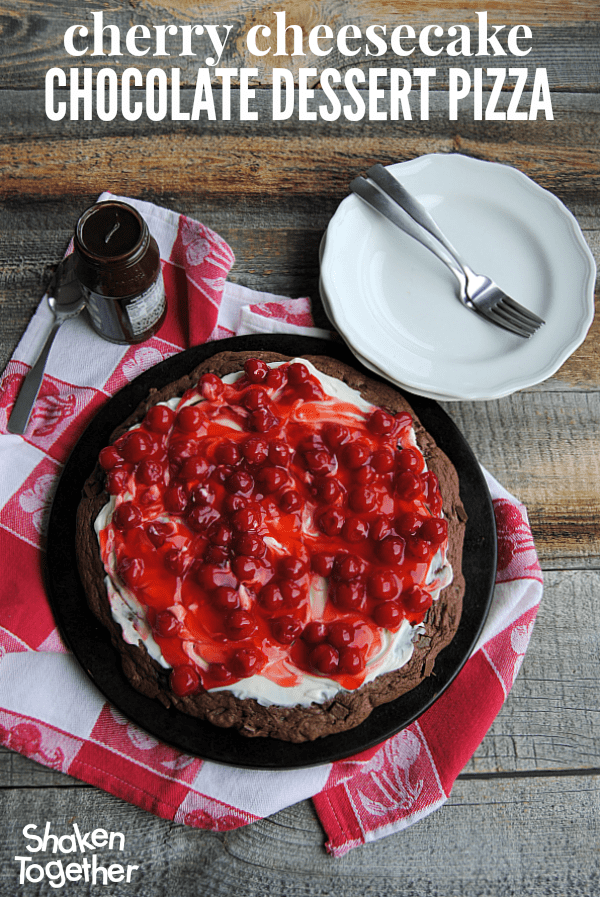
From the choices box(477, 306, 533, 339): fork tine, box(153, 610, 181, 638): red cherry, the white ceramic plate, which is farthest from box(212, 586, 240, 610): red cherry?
box(477, 306, 533, 339): fork tine

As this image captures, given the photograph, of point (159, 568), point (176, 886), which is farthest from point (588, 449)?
point (176, 886)

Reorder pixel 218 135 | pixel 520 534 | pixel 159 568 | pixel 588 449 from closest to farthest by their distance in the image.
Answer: pixel 159 568, pixel 520 534, pixel 588 449, pixel 218 135

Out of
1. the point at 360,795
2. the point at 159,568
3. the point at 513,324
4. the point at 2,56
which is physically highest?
the point at 2,56

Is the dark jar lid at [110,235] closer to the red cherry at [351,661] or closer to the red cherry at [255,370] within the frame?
the red cherry at [255,370]

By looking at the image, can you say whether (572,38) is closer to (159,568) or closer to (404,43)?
(404,43)

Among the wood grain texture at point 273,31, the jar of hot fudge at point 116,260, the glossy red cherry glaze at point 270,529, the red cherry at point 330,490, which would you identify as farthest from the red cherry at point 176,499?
the wood grain texture at point 273,31

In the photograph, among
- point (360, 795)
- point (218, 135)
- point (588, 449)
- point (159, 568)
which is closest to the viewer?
point (159, 568)

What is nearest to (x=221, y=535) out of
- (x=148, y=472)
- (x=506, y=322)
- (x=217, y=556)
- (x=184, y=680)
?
A: (x=217, y=556)
